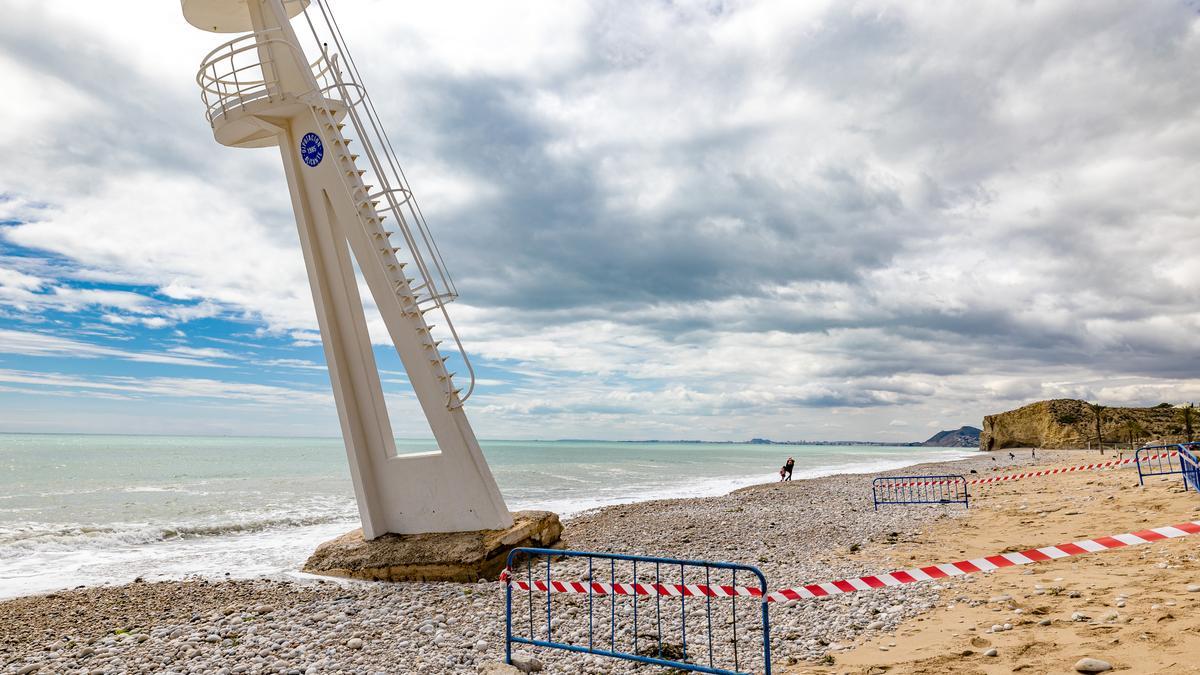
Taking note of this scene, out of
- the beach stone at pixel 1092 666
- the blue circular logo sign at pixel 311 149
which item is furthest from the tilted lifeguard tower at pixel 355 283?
the beach stone at pixel 1092 666

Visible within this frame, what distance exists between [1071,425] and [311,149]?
81.9m

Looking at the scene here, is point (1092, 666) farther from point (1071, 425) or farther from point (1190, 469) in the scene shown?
point (1071, 425)

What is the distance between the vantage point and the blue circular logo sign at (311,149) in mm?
12031

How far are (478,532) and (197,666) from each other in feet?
15.9

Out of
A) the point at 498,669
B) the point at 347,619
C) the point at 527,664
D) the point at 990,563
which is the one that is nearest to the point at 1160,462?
the point at 990,563

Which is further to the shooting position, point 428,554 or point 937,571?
point 428,554

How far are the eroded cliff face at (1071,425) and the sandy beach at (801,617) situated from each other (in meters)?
55.8

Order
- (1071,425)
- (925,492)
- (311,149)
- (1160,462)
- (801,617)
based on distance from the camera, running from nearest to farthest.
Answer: (801,617) → (311,149) → (1160,462) → (925,492) → (1071,425)

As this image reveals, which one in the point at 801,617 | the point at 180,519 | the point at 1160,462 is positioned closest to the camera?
the point at 801,617

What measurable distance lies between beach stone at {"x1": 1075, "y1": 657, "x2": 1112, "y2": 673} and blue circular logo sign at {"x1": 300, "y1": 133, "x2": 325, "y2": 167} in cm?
1220

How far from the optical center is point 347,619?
28.1 ft

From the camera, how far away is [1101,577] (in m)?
7.72

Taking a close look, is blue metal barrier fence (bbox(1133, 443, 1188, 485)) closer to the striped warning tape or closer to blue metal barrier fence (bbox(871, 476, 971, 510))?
blue metal barrier fence (bbox(871, 476, 971, 510))

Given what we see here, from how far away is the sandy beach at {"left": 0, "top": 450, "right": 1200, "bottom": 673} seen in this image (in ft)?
19.8
